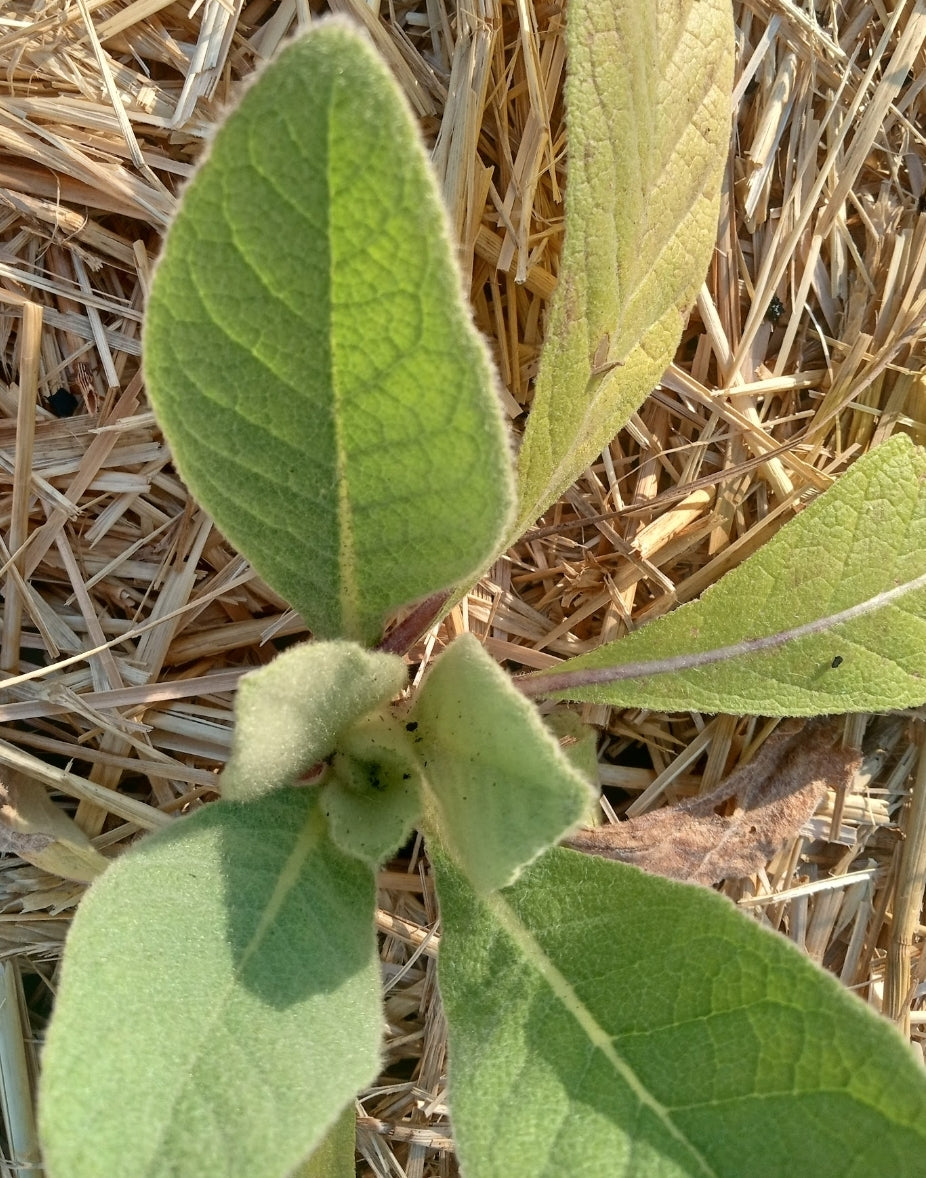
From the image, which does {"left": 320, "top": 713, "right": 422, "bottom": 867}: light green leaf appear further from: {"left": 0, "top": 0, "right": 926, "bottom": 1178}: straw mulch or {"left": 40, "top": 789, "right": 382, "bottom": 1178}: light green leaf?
{"left": 0, "top": 0, "right": 926, "bottom": 1178}: straw mulch

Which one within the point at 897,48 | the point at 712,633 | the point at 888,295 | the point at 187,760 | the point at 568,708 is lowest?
the point at 187,760

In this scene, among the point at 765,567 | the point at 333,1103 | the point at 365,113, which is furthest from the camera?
the point at 765,567

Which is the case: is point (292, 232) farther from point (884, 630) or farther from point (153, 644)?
point (884, 630)

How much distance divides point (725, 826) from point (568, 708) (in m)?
0.23

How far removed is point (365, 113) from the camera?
0.63 meters

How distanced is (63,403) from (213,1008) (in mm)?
725

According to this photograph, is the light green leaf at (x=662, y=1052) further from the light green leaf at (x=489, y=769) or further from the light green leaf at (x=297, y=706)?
the light green leaf at (x=297, y=706)

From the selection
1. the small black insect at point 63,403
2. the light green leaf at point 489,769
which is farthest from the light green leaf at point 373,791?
the small black insect at point 63,403

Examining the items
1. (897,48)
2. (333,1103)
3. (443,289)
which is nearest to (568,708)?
(333,1103)

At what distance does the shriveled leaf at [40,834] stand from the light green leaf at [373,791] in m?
0.31

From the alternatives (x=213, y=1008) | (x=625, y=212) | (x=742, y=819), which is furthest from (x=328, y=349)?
(x=742, y=819)

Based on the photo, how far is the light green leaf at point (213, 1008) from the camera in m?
0.73

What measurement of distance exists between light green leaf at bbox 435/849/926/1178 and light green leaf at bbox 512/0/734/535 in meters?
0.42

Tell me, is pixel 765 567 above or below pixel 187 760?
above
